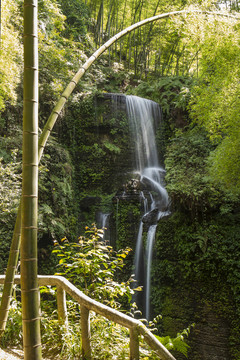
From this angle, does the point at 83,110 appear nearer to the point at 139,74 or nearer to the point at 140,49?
the point at 139,74

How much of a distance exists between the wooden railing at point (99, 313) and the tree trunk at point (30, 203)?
654 mm

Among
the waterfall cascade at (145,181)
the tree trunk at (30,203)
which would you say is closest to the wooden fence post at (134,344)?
the tree trunk at (30,203)

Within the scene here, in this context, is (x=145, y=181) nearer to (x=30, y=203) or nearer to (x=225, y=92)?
(x=225, y=92)

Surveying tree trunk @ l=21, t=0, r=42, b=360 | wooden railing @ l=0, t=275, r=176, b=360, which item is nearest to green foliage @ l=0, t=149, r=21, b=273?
wooden railing @ l=0, t=275, r=176, b=360

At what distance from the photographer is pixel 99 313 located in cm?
224

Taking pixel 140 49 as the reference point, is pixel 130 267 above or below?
below

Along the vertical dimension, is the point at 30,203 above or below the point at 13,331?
above

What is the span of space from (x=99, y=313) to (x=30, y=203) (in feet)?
3.79

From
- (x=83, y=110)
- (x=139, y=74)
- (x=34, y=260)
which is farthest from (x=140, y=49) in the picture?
(x=34, y=260)

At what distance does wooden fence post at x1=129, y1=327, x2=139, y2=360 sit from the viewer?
204 cm

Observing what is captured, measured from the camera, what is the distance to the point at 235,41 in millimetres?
6391

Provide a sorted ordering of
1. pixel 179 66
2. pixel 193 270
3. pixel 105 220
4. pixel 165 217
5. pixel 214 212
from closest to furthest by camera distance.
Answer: pixel 193 270, pixel 214 212, pixel 165 217, pixel 105 220, pixel 179 66

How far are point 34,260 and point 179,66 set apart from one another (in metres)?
23.0

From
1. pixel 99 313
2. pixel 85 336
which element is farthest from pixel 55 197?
pixel 99 313
